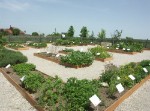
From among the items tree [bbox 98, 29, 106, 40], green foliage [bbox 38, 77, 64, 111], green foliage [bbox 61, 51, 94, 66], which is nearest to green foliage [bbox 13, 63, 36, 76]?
green foliage [bbox 61, 51, 94, 66]

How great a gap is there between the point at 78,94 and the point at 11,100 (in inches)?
95.2

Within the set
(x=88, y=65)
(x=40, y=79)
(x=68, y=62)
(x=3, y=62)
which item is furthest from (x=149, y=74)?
(x=3, y=62)

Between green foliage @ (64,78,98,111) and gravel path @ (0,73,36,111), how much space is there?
45.5 inches

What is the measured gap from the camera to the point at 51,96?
19.8 feet

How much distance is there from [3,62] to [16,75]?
2.20 meters

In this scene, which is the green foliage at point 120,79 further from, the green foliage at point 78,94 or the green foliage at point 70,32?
the green foliage at point 70,32

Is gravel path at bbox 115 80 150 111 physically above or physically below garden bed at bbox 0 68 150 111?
below

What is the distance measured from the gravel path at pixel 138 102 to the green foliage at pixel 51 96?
1.78 m

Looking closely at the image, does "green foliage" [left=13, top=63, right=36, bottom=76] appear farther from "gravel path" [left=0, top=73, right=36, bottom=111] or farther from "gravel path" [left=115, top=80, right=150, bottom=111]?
"gravel path" [left=115, top=80, right=150, bottom=111]

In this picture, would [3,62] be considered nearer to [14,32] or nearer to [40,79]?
[40,79]

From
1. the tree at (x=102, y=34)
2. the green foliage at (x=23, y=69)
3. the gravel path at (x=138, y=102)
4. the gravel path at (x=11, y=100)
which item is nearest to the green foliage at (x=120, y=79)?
the gravel path at (x=138, y=102)

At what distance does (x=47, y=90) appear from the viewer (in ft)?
20.3

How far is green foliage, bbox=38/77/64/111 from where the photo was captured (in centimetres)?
583

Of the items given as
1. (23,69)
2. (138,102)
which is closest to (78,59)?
(23,69)
